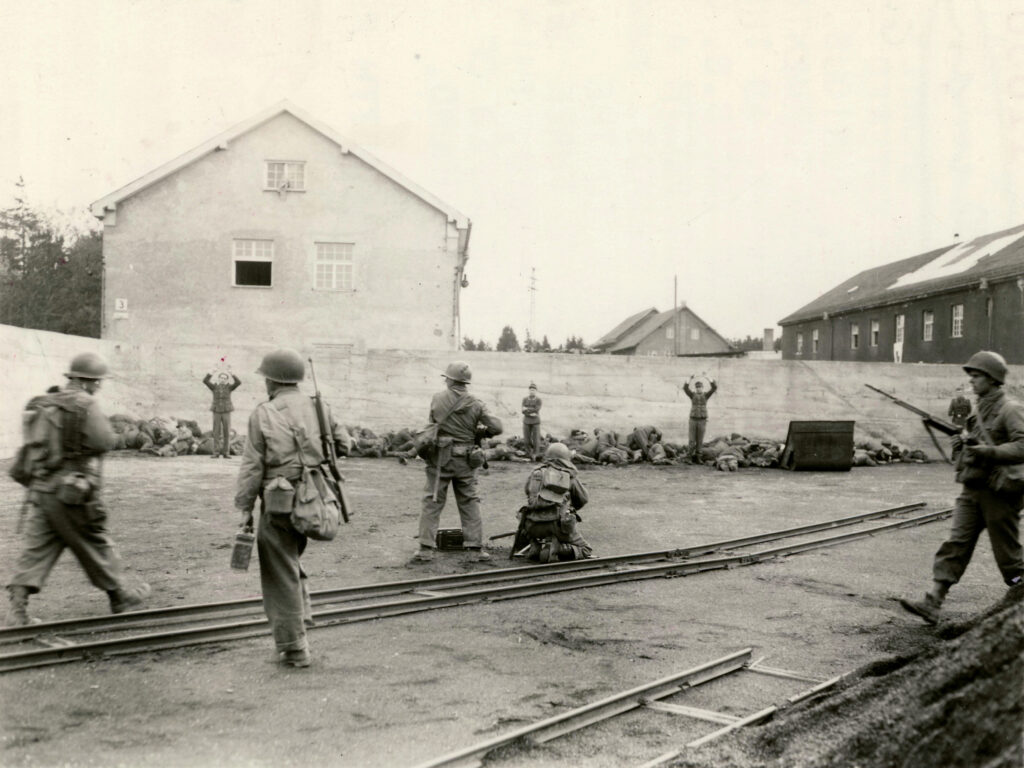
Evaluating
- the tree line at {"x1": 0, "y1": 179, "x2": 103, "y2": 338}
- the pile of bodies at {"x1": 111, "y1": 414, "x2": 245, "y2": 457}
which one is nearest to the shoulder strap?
the pile of bodies at {"x1": 111, "y1": 414, "x2": 245, "y2": 457}

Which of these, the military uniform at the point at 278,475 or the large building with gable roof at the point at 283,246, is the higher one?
the large building with gable roof at the point at 283,246

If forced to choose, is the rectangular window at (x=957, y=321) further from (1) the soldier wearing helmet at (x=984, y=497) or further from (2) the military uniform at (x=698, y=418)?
(1) the soldier wearing helmet at (x=984, y=497)

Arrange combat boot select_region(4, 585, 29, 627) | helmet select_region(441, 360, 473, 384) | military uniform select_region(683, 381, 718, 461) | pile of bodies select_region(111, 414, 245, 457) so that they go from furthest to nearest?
military uniform select_region(683, 381, 718, 461) → pile of bodies select_region(111, 414, 245, 457) → helmet select_region(441, 360, 473, 384) → combat boot select_region(4, 585, 29, 627)

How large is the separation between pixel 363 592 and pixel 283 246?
23.3 metres

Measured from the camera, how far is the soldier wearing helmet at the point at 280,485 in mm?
5918

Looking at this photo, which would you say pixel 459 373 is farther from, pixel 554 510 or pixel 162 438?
pixel 162 438

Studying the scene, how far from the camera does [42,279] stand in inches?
1884

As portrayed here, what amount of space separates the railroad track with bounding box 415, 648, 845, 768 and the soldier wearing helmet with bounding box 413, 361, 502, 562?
167 inches

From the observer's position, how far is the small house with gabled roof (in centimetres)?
7319

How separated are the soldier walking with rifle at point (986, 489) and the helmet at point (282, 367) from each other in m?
5.15

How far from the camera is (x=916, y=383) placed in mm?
26609

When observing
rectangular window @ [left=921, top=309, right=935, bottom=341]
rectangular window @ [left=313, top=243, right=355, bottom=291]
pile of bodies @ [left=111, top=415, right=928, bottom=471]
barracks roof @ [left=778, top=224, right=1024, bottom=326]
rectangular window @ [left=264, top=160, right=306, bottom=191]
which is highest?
rectangular window @ [left=264, top=160, right=306, bottom=191]

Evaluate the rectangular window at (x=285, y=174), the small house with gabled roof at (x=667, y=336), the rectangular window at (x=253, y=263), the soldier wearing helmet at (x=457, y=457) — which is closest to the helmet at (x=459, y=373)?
the soldier wearing helmet at (x=457, y=457)

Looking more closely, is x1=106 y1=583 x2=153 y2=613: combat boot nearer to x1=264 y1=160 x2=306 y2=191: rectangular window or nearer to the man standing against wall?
the man standing against wall
